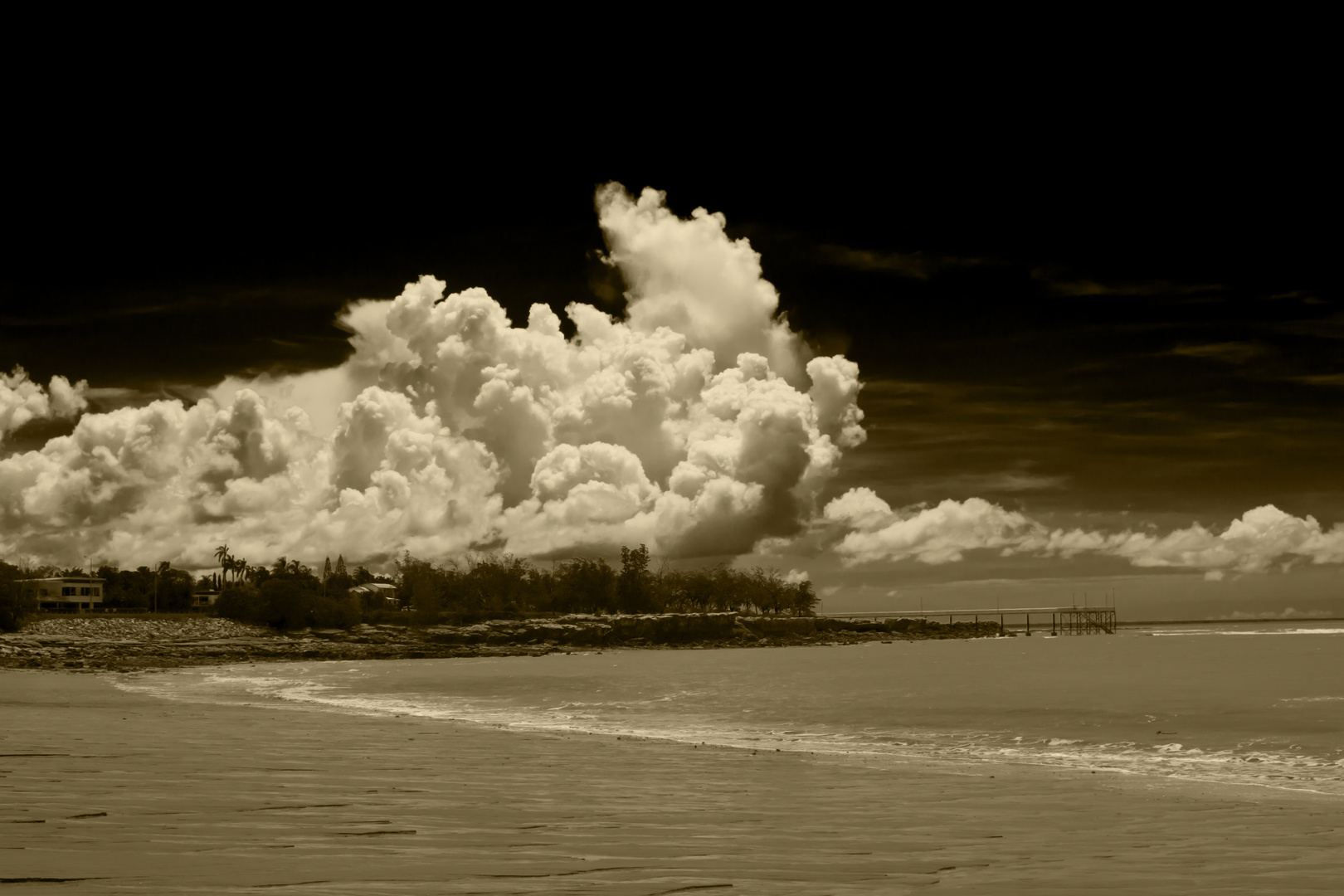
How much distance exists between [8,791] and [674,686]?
127 ft

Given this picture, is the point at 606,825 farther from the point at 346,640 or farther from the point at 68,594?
the point at 68,594

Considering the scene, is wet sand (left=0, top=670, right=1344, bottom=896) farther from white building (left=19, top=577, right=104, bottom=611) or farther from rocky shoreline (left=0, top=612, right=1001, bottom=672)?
white building (left=19, top=577, right=104, bottom=611)

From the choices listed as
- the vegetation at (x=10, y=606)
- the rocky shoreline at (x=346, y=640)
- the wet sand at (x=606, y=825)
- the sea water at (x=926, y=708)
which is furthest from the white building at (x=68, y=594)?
the wet sand at (x=606, y=825)

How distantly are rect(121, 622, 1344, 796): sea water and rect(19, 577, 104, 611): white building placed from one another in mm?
143895

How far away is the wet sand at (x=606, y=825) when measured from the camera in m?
8.00

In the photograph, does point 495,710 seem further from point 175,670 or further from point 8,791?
point 175,670

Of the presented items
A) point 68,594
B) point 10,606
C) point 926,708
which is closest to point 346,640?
point 10,606

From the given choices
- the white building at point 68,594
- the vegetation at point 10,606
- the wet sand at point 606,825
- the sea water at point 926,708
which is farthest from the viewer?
the white building at point 68,594

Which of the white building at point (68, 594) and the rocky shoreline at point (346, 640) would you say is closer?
the rocky shoreline at point (346, 640)

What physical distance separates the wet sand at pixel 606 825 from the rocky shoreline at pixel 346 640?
50.9 meters

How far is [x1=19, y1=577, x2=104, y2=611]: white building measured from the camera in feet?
616

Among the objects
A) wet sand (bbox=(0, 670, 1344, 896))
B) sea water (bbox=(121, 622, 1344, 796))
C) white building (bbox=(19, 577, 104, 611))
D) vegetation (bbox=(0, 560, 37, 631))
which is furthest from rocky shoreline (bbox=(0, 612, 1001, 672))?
white building (bbox=(19, 577, 104, 611))

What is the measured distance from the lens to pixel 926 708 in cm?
3447

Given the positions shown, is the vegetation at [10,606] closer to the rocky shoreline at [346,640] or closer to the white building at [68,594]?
the rocky shoreline at [346,640]
